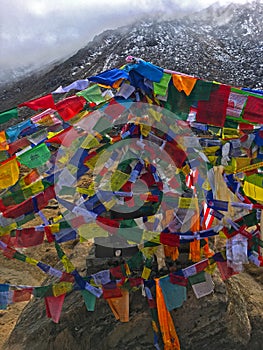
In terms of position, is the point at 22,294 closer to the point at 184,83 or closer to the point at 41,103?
the point at 41,103

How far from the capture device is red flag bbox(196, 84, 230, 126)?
7340mm

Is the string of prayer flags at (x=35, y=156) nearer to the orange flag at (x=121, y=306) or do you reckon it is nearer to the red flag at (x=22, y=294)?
the red flag at (x=22, y=294)

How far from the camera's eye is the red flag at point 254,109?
727 centimetres

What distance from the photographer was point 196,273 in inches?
291

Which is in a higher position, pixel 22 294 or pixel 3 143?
pixel 3 143

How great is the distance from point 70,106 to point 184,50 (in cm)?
5608

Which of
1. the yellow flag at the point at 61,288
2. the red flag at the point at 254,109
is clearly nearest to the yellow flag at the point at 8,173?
the yellow flag at the point at 61,288

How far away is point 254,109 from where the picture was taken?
24.0 feet

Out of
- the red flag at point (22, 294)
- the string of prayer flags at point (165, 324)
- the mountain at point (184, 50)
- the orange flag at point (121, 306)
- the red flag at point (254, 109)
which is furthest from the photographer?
the mountain at point (184, 50)

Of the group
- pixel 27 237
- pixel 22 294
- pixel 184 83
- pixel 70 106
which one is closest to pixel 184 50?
pixel 70 106

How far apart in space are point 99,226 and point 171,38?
207ft

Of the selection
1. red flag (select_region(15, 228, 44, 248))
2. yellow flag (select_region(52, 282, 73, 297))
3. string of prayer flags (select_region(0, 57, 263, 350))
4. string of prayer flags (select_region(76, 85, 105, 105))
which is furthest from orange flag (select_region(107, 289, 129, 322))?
string of prayer flags (select_region(76, 85, 105, 105))

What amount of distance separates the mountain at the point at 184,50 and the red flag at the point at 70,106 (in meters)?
43.9

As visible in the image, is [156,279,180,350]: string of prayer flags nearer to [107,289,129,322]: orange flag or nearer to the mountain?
[107,289,129,322]: orange flag
